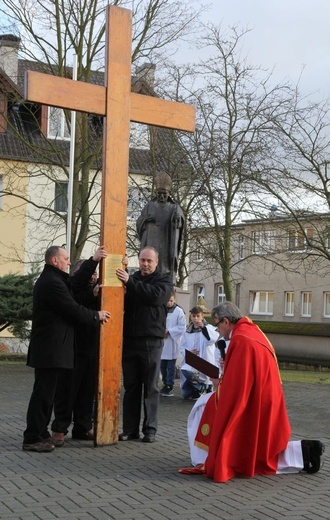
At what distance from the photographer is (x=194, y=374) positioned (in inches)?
575

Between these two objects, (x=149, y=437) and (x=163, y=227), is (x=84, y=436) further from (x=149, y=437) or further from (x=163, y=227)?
(x=163, y=227)

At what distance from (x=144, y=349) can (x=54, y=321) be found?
3.98 feet

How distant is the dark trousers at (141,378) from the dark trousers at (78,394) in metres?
0.41

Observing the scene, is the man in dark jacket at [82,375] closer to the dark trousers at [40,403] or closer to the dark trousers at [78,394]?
the dark trousers at [78,394]

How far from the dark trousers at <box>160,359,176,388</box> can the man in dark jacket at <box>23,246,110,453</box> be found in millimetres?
5868

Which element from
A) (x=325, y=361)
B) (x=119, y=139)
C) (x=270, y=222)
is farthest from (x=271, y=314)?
(x=119, y=139)

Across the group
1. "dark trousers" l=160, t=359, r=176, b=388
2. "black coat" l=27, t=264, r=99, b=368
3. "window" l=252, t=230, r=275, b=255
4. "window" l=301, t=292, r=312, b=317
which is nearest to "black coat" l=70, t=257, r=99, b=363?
"black coat" l=27, t=264, r=99, b=368

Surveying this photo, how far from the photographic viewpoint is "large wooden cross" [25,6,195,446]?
9.71 metres

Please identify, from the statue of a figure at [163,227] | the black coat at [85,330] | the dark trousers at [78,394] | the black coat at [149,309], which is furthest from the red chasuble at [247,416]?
the statue of a figure at [163,227]

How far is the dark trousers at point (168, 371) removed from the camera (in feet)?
50.3

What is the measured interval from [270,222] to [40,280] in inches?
837

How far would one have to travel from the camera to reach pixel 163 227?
43.9 feet

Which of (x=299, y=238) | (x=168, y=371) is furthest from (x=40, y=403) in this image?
(x=299, y=238)

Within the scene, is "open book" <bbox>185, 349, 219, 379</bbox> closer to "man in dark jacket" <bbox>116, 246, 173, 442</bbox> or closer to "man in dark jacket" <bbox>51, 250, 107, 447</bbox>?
"man in dark jacket" <bbox>116, 246, 173, 442</bbox>
